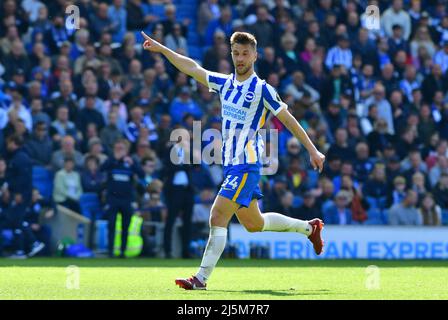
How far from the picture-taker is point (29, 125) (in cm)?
2086

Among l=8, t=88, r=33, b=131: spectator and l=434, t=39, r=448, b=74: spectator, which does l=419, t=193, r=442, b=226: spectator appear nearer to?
l=434, t=39, r=448, b=74: spectator

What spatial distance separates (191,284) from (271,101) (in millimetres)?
1947

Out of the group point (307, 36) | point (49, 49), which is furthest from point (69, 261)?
point (307, 36)

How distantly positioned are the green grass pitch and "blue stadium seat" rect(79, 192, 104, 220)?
249cm

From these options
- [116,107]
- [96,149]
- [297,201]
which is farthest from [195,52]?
[297,201]

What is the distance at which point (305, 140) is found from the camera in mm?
10805

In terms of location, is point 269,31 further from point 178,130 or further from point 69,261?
point 69,261

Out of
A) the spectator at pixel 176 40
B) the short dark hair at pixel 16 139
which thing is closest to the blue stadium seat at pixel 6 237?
the short dark hair at pixel 16 139

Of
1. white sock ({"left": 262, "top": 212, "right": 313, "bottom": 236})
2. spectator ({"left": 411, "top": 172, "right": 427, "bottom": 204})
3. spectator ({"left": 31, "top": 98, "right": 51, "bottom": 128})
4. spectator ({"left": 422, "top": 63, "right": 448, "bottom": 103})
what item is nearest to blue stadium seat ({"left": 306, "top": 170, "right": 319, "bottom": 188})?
spectator ({"left": 411, "top": 172, "right": 427, "bottom": 204})

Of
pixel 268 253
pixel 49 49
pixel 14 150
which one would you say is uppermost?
pixel 49 49

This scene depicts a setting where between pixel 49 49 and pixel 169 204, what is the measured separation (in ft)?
14.8

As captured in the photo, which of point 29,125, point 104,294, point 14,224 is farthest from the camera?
point 29,125

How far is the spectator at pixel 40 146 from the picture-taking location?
20609 mm

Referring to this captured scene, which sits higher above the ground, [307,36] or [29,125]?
[307,36]
